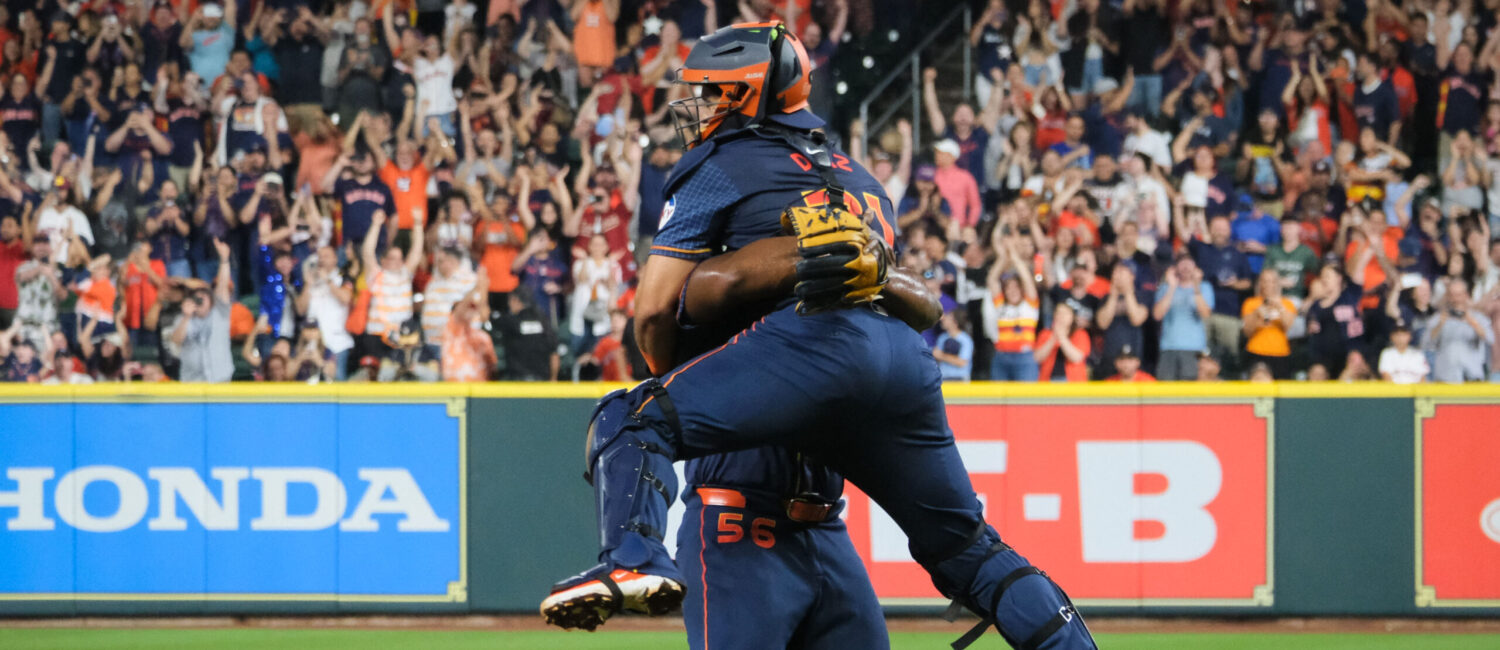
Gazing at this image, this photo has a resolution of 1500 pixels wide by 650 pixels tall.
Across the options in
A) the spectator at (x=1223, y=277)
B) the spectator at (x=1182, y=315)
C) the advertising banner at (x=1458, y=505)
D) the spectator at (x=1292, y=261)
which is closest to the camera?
the advertising banner at (x=1458, y=505)

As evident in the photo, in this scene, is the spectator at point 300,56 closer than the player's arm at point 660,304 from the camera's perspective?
No

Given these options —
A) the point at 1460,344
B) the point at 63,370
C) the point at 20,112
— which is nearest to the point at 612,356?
the point at 63,370

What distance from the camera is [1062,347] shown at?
464 inches

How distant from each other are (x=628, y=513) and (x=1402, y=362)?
9.71m

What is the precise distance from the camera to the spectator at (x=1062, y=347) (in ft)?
38.5

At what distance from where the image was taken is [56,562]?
852cm

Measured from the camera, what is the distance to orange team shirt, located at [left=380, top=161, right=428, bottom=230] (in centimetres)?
1345

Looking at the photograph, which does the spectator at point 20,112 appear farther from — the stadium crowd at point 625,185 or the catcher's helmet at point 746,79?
the catcher's helmet at point 746,79

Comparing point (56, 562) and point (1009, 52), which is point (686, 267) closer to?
point (56, 562)

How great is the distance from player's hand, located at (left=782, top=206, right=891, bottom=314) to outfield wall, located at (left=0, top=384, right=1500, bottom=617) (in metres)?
4.87

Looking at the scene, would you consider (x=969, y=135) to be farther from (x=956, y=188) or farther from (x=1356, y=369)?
(x=1356, y=369)

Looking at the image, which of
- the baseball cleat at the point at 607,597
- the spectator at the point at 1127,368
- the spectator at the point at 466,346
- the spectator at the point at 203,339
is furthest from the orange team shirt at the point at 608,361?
the baseball cleat at the point at 607,597

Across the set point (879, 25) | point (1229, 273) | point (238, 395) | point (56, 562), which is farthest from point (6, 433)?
point (879, 25)

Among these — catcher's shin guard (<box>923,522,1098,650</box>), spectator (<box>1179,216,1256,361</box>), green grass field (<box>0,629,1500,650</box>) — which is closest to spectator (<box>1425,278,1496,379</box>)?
spectator (<box>1179,216,1256,361</box>)
